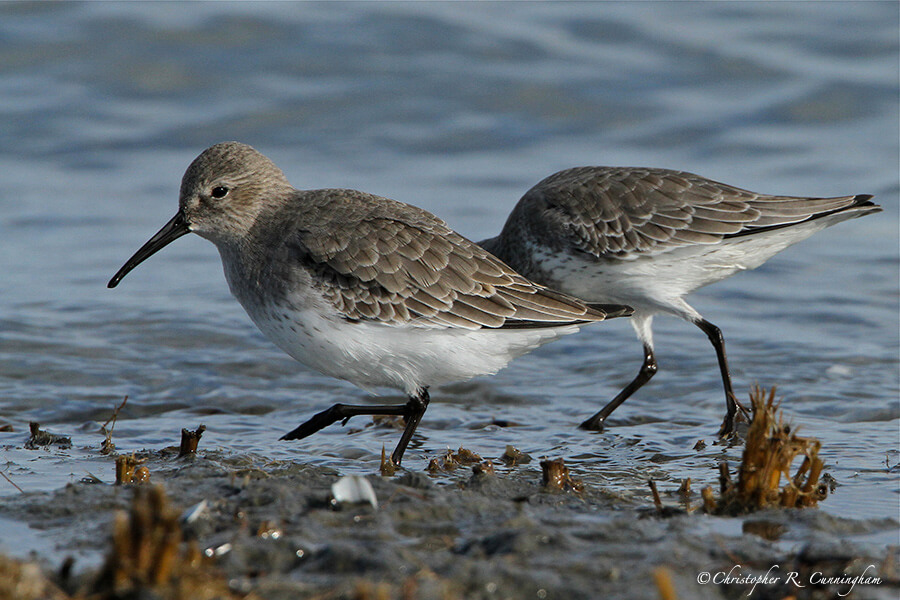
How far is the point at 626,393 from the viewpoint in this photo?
7.25m

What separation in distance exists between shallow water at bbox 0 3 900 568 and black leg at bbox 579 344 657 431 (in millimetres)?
126

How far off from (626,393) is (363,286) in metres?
2.46

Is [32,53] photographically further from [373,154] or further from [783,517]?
[783,517]

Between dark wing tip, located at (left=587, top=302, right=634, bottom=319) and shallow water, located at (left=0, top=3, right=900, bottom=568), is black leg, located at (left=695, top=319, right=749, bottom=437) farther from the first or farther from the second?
dark wing tip, located at (left=587, top=302, right=634, bottom=319)

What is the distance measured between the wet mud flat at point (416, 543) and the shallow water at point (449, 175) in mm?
607

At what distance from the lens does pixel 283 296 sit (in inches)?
219

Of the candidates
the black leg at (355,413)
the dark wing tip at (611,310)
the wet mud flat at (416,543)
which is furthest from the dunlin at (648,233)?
the wet mud flat at (416,543)

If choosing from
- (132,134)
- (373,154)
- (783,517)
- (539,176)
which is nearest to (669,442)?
(783,517)

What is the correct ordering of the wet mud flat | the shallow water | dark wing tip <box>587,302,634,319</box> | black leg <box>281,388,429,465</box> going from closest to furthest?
the wet mud flat
black leg <box>281,388,429,465</box>
dark wing tip <box>587,302,634,319</box>
the shallow water

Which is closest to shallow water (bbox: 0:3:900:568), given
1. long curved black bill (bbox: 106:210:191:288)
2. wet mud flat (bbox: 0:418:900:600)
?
wet mud flat (bbox: 0:418:900:600)

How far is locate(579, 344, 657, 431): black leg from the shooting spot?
6.95 meters
